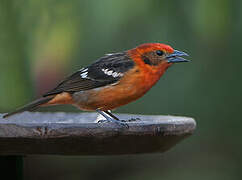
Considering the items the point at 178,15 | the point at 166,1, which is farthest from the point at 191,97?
the point at 166,1

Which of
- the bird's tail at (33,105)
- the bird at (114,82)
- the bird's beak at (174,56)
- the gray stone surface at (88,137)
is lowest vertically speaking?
the gray stone surface at (88,137)

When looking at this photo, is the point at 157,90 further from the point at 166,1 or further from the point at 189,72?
the point at 166,1

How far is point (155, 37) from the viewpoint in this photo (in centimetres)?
716

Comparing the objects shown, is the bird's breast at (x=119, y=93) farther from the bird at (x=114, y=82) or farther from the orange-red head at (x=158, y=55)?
the orange-red head at (x=158, y=55)

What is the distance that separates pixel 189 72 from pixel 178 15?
7.18 ft

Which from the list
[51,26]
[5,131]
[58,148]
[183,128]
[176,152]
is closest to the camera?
[5,131]

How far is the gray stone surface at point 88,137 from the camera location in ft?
9.92

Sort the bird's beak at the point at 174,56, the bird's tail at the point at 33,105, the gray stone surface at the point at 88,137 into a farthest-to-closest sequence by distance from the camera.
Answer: the bird's beak at the point at 174,56 → the bird's tail at the point at 33,105 → the gray stone surface at the point at 88,137

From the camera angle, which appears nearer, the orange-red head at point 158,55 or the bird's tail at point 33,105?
the bird's tail at point 33,105

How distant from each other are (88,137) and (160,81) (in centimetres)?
459

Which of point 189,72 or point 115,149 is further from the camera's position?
point 189,72

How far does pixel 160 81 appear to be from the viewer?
7.64 meters

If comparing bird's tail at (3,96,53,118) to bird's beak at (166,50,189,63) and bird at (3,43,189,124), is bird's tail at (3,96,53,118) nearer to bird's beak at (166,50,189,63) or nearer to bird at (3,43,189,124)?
bird at (3,43,189,124)

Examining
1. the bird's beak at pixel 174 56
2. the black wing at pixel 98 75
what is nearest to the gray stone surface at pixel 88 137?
the bird's beak at pixel 174 56
